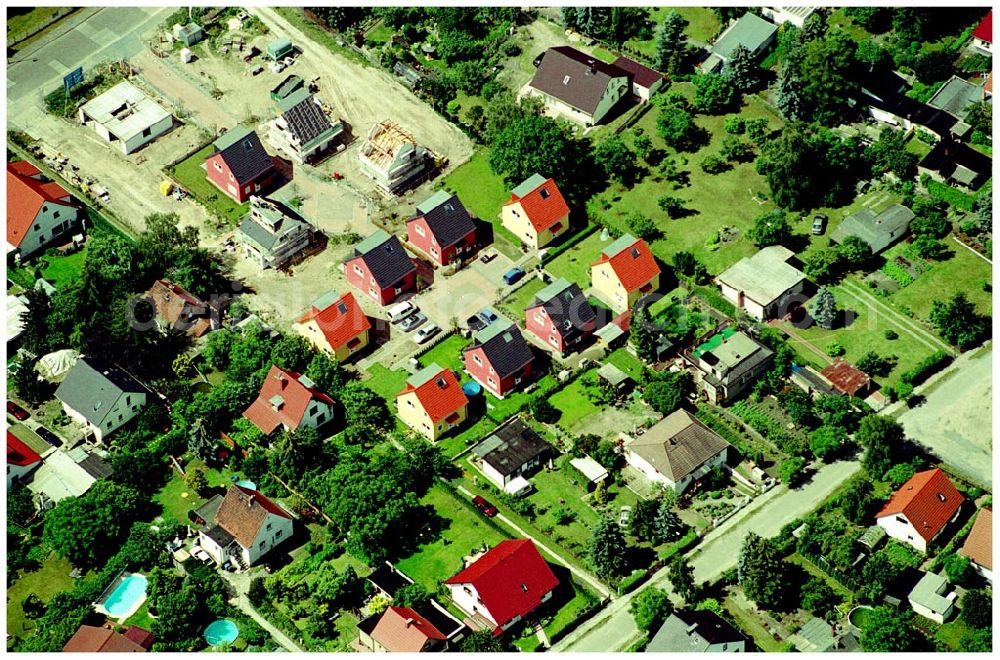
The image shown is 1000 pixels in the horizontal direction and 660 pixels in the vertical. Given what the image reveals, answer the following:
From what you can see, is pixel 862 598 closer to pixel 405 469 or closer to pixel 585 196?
pixel 405 469

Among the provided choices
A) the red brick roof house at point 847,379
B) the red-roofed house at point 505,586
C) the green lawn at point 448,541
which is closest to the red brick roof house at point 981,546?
the red brick roof house at point 847,379

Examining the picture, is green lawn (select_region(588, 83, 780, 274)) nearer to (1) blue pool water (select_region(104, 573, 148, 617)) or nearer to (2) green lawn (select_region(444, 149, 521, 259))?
(2) green lawn (select_region(444, 149, 521, 259))

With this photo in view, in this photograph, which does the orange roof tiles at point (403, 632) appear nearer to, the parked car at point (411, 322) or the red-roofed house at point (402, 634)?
the red-roofed house at point (402, 634)

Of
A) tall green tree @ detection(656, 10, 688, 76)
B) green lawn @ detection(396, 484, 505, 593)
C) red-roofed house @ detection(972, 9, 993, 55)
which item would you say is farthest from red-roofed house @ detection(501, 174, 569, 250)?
red-roofed house @ detection(972, 9, 993, 55)

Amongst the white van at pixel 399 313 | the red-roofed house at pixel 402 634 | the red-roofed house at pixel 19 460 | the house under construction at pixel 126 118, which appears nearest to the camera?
the red-roofed house at pixel 402 634

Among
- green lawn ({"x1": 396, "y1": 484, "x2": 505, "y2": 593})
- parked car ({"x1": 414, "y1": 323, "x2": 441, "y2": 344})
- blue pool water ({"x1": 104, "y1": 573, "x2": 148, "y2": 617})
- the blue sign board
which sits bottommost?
green lawn ({"x1": 396, "y1": 484, "x2": 505, "y2": 593})

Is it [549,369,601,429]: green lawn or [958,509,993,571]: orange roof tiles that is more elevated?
[549,369,601,429]: green lawn
